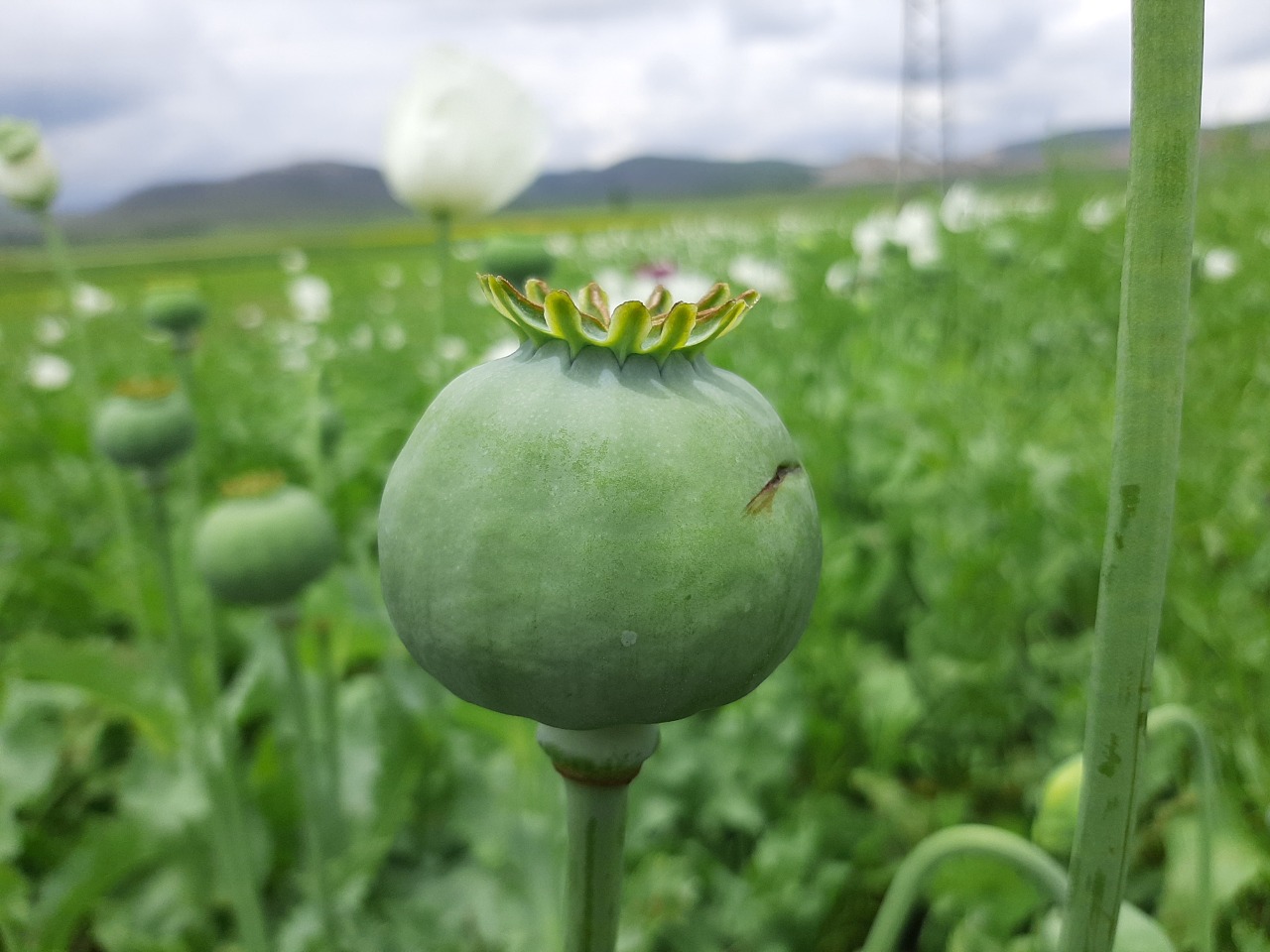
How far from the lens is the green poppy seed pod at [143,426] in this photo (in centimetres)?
142

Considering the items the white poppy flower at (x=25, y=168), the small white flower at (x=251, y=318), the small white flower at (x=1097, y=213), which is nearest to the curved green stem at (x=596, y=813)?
the white poppy flower at (x=25, y=168)

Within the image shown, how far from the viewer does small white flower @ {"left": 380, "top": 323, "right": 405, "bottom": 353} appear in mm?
5214

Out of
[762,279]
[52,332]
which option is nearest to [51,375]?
[52,332]

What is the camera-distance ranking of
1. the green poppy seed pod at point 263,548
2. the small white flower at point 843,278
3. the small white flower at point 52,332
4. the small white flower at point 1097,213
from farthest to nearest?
the small white flower at point 52,332 < the small white flower at point 1097,213 < the small white flower at point 843,278 < the green poppy seed pod at point 263,548

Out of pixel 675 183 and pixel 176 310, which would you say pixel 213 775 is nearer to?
pixel 176 310

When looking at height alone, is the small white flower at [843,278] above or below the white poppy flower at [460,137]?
below

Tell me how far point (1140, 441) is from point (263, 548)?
1.04m

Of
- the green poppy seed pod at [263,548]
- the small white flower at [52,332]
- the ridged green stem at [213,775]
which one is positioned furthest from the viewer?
the small white flower at [52,332]

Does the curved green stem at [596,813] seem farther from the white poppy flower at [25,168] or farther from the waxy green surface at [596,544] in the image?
the white poppy flower at [25,168]

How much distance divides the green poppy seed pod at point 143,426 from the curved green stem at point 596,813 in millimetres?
1176

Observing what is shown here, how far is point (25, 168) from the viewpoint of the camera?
68.5 inches

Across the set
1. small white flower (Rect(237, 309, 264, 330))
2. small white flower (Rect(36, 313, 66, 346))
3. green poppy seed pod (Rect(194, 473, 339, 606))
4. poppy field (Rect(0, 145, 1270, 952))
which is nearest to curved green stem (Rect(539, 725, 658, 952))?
poppy field (Rect(0, 145, 1270, 952))

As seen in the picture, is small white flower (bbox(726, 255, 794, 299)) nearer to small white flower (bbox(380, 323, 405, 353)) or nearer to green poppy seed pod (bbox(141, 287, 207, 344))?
small white flower (bbox(380, 323, 405, 353))

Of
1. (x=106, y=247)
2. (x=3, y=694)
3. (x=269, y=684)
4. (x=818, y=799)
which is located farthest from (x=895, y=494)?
(x=106, y=247)
